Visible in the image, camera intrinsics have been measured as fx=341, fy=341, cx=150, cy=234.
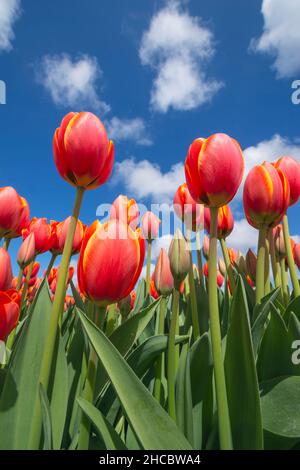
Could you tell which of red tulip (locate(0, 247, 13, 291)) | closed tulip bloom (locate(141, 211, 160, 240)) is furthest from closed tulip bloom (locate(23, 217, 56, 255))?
red tulip (locate(0, 247, 13, 291))

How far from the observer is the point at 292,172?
1.52 m

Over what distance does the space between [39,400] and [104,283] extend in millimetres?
258

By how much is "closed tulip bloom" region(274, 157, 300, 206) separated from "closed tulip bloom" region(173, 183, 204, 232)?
46 cm

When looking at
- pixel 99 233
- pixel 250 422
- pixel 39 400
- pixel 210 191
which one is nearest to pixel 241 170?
pixel 210 191

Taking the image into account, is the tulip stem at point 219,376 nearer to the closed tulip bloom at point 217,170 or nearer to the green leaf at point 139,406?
the green leaf at point 139,406

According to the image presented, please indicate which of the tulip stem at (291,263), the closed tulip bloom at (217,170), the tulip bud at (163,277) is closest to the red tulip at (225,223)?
the tulip stem at (291,263)

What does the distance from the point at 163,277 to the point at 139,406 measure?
72cm

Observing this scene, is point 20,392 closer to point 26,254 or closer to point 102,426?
point 102,426

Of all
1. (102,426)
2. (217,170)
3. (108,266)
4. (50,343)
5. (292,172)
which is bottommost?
(102,426)

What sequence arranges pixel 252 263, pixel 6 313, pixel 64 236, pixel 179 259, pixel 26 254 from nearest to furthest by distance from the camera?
pixel 6 313 < pixel 179 259 < pixel 252 263 < pixel 64 236 < pixel 26 254

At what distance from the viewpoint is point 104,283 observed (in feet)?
2.49

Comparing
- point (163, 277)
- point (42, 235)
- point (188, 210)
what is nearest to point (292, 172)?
point (188, 210)

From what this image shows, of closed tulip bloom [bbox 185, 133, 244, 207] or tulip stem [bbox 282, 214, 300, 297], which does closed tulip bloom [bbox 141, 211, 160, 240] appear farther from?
closed tulip bloom [bbox 185, 133, 244, 207]
